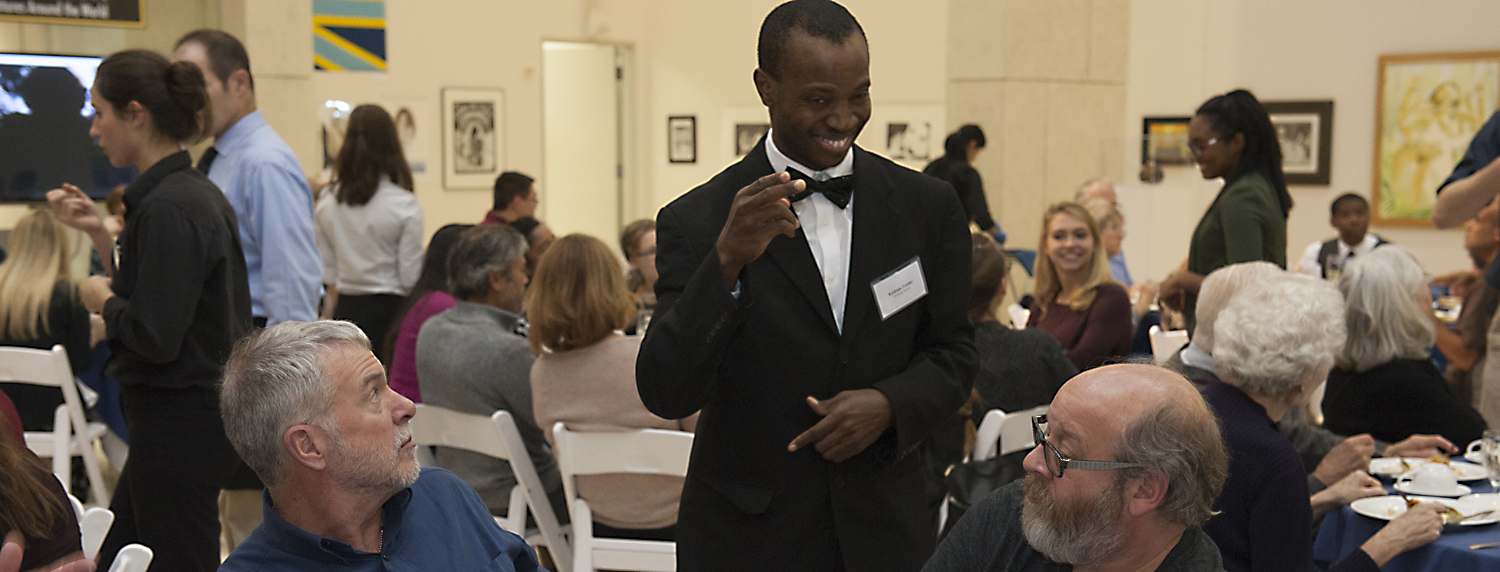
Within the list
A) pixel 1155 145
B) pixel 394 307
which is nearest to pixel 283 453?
pixel 394 307

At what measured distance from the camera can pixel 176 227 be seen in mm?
2695

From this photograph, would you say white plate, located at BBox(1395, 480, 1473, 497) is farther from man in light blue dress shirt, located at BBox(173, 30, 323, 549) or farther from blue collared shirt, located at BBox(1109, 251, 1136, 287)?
blue collared shirt, located at BBox(1109, 251, 1136, 287)

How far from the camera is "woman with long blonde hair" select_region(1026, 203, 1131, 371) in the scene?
4391 millimetres

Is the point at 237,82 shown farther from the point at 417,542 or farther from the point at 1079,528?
the point at 1079,528

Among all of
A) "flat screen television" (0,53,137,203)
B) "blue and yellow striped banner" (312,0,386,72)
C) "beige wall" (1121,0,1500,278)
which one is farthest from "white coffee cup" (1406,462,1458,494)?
"blue and yellow striped banner" (312,0,386,72)

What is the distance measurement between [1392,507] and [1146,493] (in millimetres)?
1426

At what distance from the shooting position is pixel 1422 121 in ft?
27.6

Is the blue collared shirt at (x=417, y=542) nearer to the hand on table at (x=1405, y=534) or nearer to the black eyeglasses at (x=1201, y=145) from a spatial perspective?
the hand on table at (x=1405, y=534)

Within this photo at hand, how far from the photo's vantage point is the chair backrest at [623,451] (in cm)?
282

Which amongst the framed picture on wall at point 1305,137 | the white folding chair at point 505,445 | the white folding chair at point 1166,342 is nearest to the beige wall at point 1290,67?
the framed picture on wall at point 1305,137

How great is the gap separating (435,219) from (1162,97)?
622 cm

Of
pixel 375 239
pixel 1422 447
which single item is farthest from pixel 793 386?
pixel 375 239

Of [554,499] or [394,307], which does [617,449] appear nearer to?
[554,499]

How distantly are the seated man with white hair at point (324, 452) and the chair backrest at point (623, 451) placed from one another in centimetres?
108
